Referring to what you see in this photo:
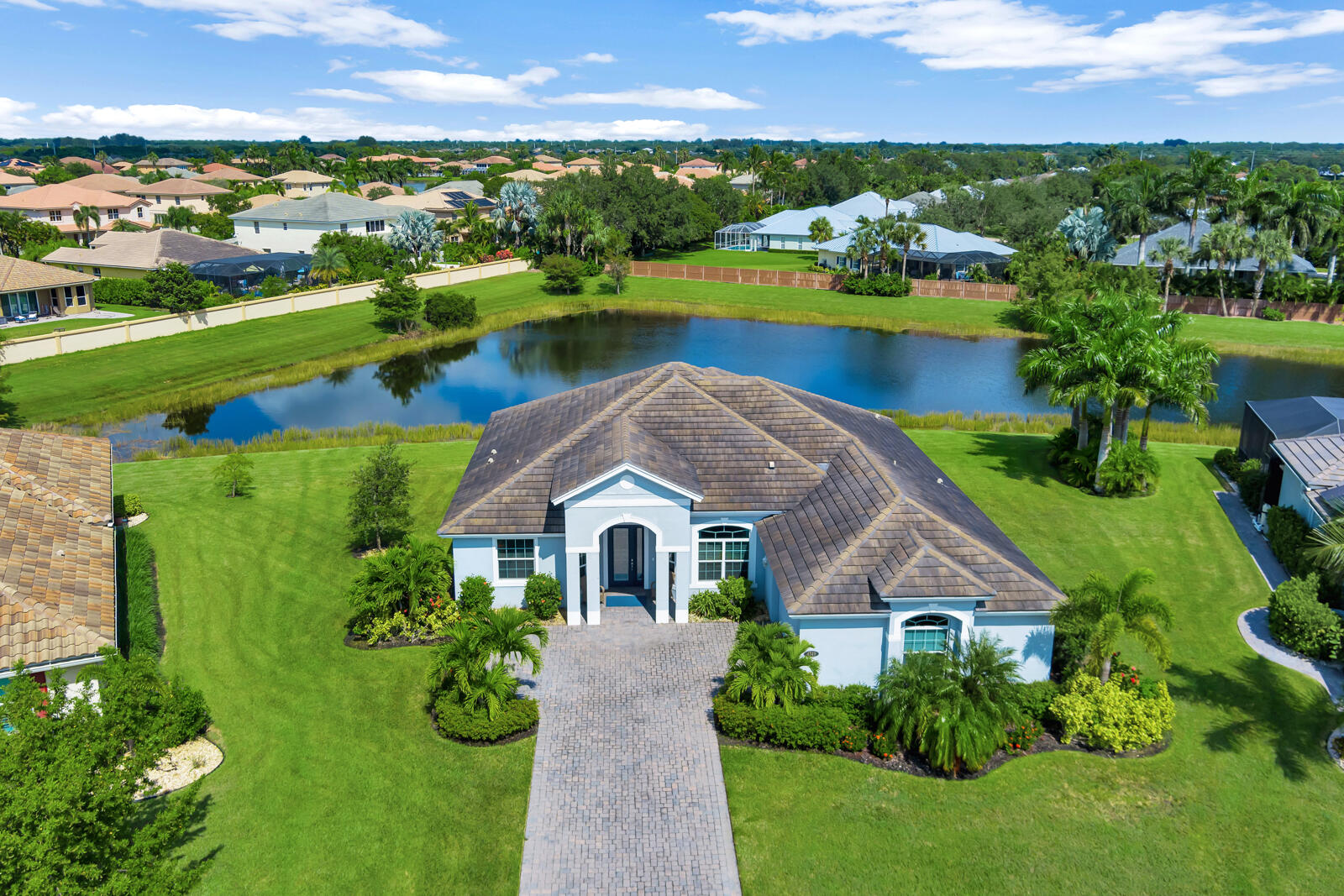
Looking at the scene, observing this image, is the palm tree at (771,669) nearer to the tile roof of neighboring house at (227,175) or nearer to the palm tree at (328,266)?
the palm tree at (328,266)

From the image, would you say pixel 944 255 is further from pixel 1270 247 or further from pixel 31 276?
pixel 31 276

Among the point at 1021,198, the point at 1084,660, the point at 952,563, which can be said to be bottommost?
the point at 1084,660

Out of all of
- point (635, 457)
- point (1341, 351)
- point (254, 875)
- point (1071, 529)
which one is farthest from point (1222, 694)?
point (1341, 351)

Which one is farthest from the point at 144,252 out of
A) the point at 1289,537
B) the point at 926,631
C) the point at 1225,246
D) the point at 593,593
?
the point at 1225,246

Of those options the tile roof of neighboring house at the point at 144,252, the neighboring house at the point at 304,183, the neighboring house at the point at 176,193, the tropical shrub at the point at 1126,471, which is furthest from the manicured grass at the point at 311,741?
the neighboring house at the point at 304,183

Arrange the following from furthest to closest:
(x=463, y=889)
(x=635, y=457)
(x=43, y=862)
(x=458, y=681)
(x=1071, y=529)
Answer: (x=1071, y=529), (x=635, y=457), (x=458, y=681), (x=463, y=889), (x=43, y=862)

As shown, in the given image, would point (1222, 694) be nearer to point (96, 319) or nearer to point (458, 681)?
point (458, 681)
